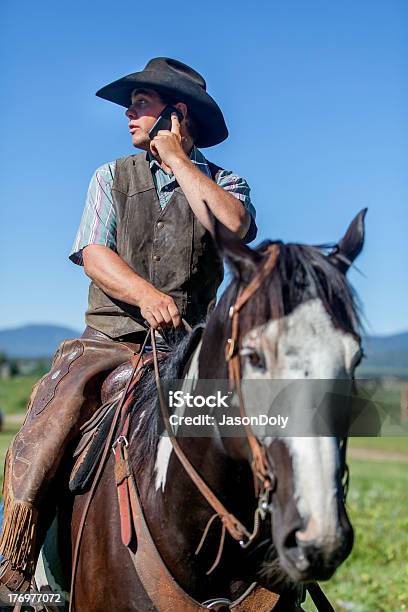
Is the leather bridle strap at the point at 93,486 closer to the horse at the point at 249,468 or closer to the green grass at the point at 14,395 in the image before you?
the horse at the point at 249,468

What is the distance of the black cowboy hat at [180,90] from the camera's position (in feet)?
13.5

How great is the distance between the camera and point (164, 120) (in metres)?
4.08

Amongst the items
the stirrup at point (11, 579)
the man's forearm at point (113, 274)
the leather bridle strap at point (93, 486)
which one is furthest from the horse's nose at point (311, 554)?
the stirrup at point (11, 579)

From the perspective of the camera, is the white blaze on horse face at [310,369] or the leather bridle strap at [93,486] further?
the leather bridle strap at [93,486]

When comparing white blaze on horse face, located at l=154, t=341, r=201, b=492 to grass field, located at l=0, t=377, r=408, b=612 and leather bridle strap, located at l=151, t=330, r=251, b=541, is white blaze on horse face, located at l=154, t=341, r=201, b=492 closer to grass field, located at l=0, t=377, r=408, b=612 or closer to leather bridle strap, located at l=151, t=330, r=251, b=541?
leather bridle strap, located at l=151, t=330, r=251, b=541

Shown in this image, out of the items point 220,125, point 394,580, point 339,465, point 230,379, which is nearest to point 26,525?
point 230,379

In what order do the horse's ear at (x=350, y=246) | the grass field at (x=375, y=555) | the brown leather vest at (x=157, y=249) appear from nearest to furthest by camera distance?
the horse's ear at (x=350, y=246)
the brown leather vest at (x=157, y=249)
the grass field at (x=375, y=555)

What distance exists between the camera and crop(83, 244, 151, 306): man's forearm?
3.51 m

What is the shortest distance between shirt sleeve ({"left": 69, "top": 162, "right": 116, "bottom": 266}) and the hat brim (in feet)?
1.56

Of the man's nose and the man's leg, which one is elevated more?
the man's nose

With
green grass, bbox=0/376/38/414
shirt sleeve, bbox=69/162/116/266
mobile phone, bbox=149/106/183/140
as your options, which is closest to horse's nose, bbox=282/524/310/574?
shirt sleeve, bbox=69/162/116/266

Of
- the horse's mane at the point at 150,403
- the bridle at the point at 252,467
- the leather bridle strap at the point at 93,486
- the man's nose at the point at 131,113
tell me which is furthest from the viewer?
the man's nose at the point at 131,113

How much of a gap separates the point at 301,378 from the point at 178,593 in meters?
1.04

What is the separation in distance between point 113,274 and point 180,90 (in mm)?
1092
